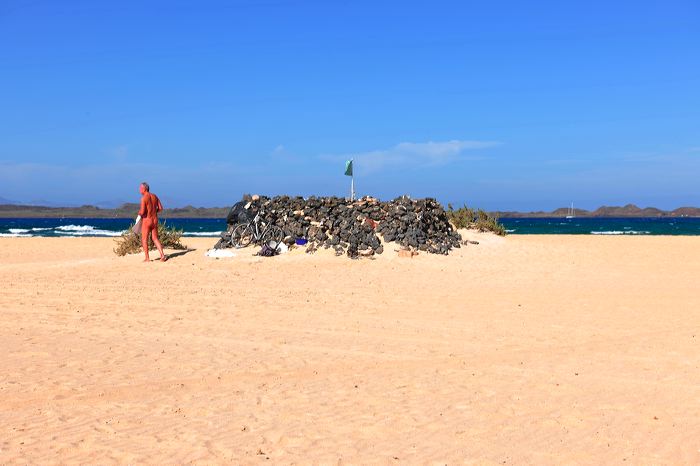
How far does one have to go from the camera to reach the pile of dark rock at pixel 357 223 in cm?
1959

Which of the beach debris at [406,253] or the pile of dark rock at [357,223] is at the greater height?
the pile of dark rock at [357,223]

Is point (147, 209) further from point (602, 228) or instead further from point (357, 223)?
point (602, 228)

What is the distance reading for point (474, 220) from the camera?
26.9 m

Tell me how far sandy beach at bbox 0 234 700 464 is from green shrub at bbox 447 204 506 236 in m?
10.6

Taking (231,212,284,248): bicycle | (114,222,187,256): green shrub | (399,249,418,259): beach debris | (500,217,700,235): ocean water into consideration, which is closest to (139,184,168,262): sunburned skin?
(114,222,187,256): green shrub

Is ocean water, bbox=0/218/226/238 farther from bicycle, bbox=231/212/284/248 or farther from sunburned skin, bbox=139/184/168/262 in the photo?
sunburned skin, bbox=139/184/168/262

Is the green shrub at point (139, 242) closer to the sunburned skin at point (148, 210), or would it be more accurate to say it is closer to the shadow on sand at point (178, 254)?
the shadow on sand at point (178, 254)

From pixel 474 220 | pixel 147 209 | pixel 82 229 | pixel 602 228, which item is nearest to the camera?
pixel 147 209

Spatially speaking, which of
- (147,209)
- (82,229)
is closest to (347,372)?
(147,209)

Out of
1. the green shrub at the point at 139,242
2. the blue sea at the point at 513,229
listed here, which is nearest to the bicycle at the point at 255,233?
the green shrub at the point at 139,242

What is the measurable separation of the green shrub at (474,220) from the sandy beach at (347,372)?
10560 mm

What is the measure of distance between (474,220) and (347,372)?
2031 centimetres

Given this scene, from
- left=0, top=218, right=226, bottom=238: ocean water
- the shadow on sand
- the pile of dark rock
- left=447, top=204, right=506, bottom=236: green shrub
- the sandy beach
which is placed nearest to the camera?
the sandy beach

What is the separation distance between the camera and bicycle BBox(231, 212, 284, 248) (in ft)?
66.5
